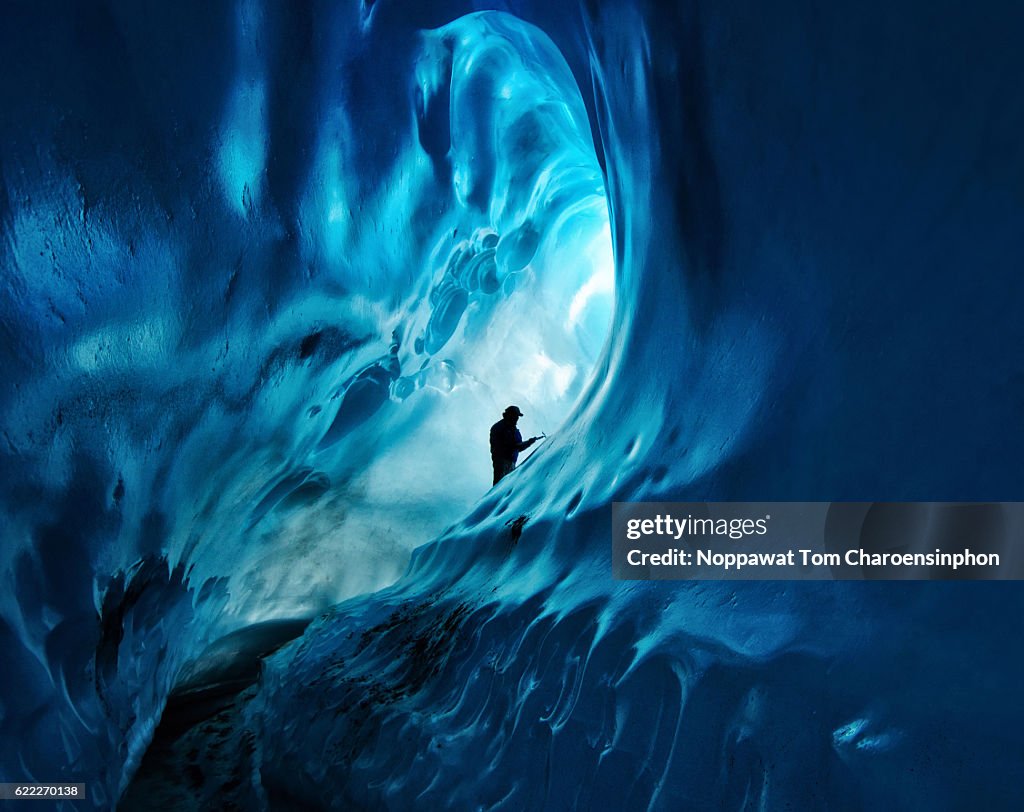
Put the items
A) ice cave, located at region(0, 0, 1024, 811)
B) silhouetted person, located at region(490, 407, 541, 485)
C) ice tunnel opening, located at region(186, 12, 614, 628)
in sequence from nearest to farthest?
ice cave, located at region(0, 0, 1024, 811) → ice tunnel opening, located at region(186, 12, 614, 628) → silhouetted person, located at region(490, 407, 541, 485)

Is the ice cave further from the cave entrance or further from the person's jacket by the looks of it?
the person's jacket

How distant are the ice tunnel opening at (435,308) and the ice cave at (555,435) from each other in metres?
0.03

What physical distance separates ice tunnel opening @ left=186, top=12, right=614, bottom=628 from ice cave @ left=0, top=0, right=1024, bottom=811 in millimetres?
32

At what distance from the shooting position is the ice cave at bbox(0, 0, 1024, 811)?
4.86 feet

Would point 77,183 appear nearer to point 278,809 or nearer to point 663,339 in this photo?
point 663,339

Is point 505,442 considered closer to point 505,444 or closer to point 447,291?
point 505,444

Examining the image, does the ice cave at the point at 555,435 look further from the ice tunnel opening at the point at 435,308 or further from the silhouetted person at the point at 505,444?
the silhouetted person at the point at 505,444

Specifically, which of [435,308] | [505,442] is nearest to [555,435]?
[505,442]

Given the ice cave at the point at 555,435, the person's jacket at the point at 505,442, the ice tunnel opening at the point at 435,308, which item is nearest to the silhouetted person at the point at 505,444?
the person's jacket at the point at 505,442

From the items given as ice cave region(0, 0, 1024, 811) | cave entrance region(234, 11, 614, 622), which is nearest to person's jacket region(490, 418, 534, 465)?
cave entrance region(234, 11, 614, 622)

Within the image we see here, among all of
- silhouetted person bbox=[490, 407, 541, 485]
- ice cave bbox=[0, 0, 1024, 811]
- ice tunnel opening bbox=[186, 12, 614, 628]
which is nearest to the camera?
ice cave bbox=[0, 0, 1024, 811]

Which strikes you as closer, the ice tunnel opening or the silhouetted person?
the ice tunnel opening

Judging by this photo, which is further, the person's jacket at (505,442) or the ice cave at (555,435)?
the person's jacket at (505,442)

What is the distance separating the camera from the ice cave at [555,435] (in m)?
1.48
